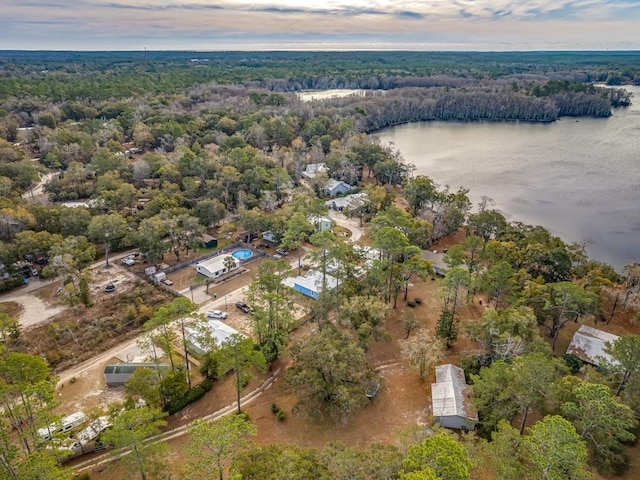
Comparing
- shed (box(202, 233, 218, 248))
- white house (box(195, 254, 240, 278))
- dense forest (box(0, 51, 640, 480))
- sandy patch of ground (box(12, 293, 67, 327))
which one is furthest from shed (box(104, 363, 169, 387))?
shed (box(202, 233, 218, 248))

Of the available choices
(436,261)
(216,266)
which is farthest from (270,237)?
(436,261)

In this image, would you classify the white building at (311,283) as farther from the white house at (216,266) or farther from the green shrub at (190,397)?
the green shrub at (190,397)

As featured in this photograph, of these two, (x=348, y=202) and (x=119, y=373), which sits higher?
(x=348, y=202)

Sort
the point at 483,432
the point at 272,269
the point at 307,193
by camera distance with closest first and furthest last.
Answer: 1. the point at 483,432
2. the point at 272,269
3. the point at 307,193

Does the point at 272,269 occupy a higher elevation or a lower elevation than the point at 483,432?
higher

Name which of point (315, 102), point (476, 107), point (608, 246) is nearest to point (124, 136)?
point (315, 102)

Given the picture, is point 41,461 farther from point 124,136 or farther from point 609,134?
point 609,134

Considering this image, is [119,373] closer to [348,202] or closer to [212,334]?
[212,334]
